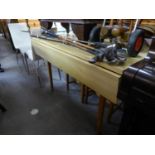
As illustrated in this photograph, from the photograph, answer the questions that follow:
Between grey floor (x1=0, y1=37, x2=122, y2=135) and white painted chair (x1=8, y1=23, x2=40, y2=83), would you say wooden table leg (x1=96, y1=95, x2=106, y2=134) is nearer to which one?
grey floor (x1=0, y1=37, x2=122, y2=135)

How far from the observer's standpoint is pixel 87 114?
1.75m

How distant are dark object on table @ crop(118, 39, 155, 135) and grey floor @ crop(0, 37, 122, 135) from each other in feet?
1.92

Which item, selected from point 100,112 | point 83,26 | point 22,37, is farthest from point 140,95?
point 22,37

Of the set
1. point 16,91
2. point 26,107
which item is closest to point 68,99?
point 26,107

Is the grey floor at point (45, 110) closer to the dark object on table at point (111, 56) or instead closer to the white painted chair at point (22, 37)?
the white painted chair at point (22, 37)

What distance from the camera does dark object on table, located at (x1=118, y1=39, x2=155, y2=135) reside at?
0.76 m

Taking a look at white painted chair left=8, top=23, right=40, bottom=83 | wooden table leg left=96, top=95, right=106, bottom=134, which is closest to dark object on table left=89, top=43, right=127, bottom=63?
wooden table leg left=96, top=95, right=106, bottom=134

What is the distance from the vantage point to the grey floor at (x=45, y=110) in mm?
1548

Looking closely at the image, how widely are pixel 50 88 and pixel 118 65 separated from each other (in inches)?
59.6

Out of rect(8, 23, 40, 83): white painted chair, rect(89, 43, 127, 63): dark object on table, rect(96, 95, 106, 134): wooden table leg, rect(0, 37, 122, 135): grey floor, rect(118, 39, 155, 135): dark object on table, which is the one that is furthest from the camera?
rect(8, 23, 40, 83): white painted chair

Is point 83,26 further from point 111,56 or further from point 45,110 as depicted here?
point 45,110

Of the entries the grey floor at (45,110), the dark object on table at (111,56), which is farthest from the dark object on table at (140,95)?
the grey floor at (45,110)

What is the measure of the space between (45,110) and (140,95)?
4.35ft

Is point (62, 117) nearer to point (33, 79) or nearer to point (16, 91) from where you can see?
point (16, 91)
